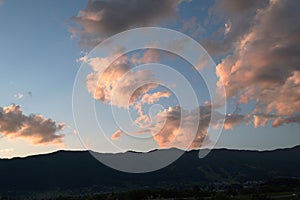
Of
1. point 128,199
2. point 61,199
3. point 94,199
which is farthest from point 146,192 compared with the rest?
point 61,199

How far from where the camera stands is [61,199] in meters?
169

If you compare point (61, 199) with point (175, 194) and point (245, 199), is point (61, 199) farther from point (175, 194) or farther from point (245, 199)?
point (245, 199)

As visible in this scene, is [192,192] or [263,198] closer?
[263,198]

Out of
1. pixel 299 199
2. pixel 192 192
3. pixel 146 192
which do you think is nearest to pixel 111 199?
pixel 146 192

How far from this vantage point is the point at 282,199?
102438mm

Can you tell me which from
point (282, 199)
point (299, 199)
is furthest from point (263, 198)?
point (299, 199)

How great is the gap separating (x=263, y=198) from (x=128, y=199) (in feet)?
154

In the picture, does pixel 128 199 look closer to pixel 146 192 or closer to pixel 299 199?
pixel 146 192

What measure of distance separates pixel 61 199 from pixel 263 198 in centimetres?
9872

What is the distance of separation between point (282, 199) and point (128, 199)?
2031 inches

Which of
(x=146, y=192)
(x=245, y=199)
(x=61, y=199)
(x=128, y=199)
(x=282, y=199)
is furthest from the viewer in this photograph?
(x=61, y=199)

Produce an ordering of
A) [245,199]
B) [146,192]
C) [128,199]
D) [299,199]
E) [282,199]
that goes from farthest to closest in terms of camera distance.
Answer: [146,192] < [128,199] < [245,199] < [282,199] < [299,199]

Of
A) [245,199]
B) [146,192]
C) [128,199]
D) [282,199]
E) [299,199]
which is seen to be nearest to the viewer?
[299,199]

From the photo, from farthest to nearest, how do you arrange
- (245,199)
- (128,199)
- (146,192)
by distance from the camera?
(146,192), (128,199), (245,199)
